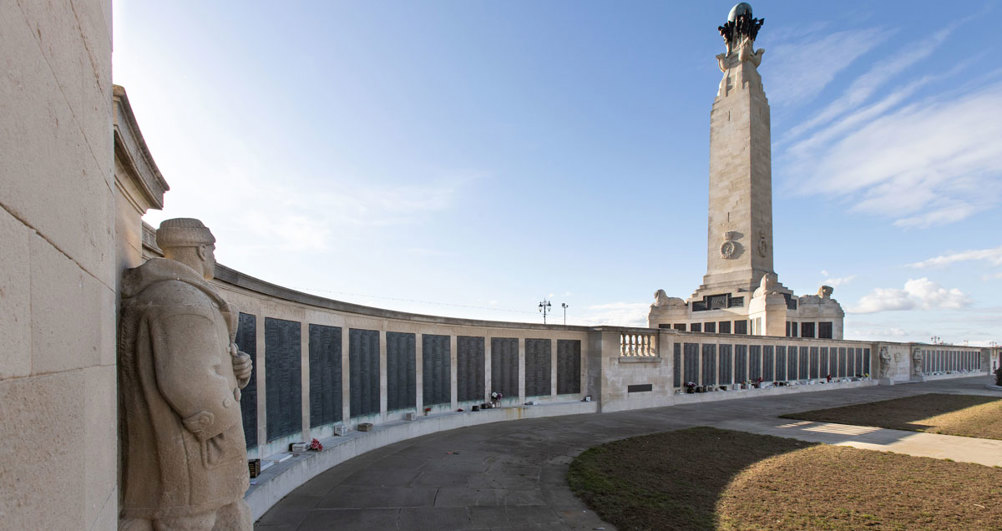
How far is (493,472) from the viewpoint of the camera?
9109 mm

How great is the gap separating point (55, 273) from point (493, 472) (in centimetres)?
836

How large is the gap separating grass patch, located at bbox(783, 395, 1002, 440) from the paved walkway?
1301 millimetres

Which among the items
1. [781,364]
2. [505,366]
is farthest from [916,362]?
[505,366]

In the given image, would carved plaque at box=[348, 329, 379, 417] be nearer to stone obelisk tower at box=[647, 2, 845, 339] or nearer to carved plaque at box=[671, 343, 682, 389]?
carved plaque at box=[671, 343, 682, 389]

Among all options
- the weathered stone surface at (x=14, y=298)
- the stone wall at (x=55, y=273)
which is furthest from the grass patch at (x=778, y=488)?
the weathered stone surface at (x=14, y=298)

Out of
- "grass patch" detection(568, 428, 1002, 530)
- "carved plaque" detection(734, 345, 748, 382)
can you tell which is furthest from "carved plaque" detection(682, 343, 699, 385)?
"grass patch" detection(568, 428, 1002, 530)

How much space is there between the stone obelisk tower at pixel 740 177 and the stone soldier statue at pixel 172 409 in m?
37.9

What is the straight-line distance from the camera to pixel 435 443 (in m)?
11.6

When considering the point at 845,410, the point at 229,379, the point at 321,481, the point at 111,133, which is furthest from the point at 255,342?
the point at 845,410

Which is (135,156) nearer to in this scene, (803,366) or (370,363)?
(370,363)

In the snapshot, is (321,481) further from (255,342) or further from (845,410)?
(845,410)

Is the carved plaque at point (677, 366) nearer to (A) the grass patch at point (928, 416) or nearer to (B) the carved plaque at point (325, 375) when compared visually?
(A) the grass patch at point (928, 416)

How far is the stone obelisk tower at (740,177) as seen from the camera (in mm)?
36125

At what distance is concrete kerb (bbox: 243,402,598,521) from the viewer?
23.0ft
